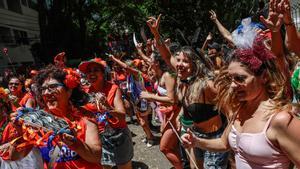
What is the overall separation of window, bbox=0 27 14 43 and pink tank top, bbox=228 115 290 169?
25.4 metres

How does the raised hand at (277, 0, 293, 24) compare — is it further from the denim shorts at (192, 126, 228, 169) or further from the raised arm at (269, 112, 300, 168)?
the denim shorts at (192, 126, 228, 169)

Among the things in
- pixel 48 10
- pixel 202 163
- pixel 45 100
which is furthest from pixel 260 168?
pixel 48 10

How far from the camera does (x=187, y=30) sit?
49.5ft

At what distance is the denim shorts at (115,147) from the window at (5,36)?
23.0m

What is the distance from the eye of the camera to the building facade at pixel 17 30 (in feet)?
83.9

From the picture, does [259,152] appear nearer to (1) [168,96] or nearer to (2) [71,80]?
(2) [71,80]

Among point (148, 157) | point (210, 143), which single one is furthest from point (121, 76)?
point (210, 143)

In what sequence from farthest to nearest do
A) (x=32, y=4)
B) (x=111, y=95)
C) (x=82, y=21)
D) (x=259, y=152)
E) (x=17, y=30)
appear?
(x=32, y=4) < (x=17, y=30) < (x=82, y=21) < (x=111, y=95) < (x=259, y=152)

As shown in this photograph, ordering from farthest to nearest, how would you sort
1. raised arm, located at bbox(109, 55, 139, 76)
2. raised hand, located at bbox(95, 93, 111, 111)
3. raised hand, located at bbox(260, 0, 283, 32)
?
raised arm, located at bbox(109, 55, 139, 76), raised hand, located at bbox(95, 93, 111, 111), raised hand, located at bbox(260, 0, 283, 32)

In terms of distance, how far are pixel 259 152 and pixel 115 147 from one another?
2.68 meters

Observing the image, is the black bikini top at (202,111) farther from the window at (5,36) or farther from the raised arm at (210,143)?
the window at (5,36)

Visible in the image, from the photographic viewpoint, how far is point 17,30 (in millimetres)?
29547

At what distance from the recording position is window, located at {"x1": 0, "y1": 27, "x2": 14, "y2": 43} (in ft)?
83.6

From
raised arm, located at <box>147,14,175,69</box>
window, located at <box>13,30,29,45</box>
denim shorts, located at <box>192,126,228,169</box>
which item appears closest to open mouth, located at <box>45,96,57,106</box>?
denim shorts, located at <box>192,126,228,169</box>
